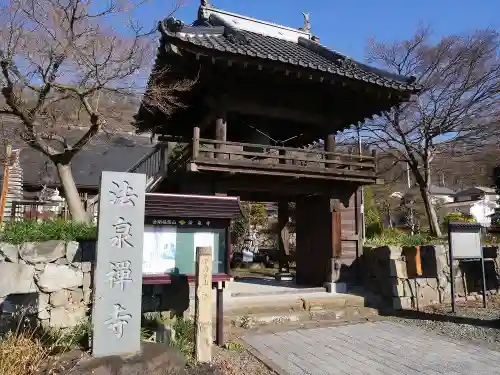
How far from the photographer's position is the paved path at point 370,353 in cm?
544

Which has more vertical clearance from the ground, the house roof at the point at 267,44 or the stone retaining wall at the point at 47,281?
the house roof at the point at 267,44

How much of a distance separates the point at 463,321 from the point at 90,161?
20.0 meters

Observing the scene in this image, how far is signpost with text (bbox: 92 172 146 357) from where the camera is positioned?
183 inches

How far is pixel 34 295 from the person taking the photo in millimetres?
6660

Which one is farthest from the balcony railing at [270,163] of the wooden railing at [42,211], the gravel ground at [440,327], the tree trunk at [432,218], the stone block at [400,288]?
the tree trunk at [432,218]

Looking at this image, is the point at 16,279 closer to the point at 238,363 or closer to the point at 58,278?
the point at 58,278

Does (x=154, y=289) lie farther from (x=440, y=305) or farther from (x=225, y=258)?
(x=440, y=305)

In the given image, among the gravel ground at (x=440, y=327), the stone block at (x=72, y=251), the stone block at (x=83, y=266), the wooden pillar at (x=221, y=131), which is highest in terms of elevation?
the wooden pillar at (x=221, y=131)

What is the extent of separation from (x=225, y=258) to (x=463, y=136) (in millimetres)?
15697

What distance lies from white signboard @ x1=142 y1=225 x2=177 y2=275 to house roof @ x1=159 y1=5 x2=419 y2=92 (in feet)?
12.9

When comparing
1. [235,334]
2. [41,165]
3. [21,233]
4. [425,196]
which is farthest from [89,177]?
[425,196]

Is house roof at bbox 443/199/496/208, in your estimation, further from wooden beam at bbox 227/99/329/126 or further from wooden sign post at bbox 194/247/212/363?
wooden sign post at bbox 194/247/212/363

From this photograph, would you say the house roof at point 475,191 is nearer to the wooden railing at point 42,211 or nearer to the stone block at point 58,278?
the wooden railing at point 42,211

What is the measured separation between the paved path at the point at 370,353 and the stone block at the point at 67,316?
3.01 m
